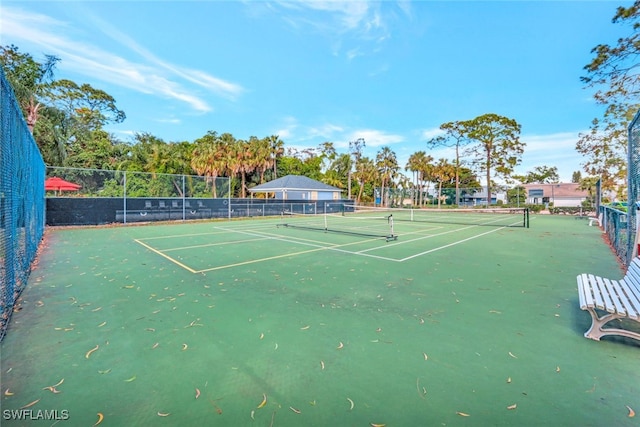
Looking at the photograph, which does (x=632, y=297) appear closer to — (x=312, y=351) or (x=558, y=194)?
(x=312, y=351)

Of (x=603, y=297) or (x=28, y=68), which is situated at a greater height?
(x=28, y=68)

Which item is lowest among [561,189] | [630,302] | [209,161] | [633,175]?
[630,302]

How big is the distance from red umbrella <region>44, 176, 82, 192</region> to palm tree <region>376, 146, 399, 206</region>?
40228mm

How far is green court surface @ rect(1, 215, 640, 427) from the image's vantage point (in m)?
2.03

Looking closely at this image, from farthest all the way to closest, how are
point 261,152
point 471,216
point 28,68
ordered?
point 261,152, point 471,216, point 28,68

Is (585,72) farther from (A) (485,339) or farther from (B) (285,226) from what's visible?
(B) (285,226)

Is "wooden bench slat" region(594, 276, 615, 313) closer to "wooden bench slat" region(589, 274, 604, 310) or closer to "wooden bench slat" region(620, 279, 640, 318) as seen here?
"wooden bench slat" region(589, 274, 604, 310)

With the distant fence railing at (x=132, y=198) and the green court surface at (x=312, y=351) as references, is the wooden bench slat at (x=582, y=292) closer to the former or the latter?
the green court surface at (x=312, y=351)

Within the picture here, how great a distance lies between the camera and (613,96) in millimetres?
14258

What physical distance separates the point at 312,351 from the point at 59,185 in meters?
18.7

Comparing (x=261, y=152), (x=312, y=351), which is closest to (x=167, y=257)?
(x=312, y=351)

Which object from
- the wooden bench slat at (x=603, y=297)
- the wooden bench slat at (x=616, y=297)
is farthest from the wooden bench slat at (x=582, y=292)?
the wooden bench slat at (x=616, y=297)

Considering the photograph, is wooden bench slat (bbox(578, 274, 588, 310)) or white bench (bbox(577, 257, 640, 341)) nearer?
white bench (bbox(577, 257, 640, 341))

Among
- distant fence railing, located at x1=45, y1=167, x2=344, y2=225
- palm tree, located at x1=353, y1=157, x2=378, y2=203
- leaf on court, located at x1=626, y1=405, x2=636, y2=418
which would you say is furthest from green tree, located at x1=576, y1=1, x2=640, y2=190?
palm tree, located at x1=353, y1=157, x2=378, y2=203
